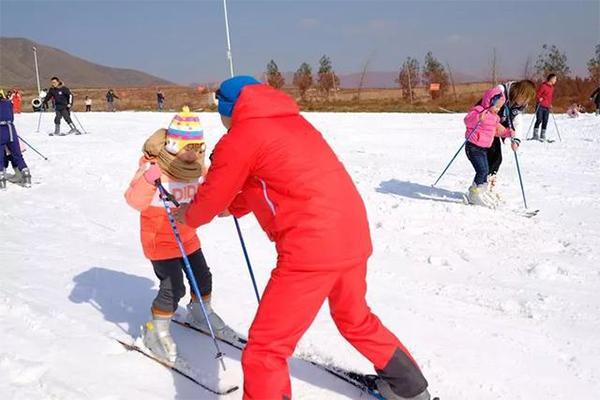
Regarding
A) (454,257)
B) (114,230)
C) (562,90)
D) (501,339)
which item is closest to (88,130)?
(114,230)

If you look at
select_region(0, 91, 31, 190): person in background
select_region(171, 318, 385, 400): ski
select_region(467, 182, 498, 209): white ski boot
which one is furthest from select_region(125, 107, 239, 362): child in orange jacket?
select_region(0, 91, 31, 190): person in background

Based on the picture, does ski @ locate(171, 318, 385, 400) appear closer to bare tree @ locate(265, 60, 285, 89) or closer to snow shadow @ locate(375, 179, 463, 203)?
snow shadow @ locate(375, 179, 463, 203)

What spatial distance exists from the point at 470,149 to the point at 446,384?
4.68 m

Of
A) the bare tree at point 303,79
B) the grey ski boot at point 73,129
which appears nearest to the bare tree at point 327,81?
the bare tree at point 303,79

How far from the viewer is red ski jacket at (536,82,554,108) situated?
47.1 ft

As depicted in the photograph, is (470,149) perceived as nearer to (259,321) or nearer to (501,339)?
(501,339)

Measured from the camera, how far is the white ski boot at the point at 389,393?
2916 mm

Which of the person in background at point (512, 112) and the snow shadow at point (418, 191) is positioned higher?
the person in background at point (512, 112)

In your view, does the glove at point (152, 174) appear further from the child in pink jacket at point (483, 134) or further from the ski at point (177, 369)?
the child in pink jacket at point (483, 134)

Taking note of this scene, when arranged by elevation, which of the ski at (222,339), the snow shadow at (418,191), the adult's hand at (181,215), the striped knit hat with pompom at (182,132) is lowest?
the ski at (222,339)

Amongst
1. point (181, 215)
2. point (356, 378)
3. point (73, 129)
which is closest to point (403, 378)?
point (356, 378)

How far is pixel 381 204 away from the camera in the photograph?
7.62m

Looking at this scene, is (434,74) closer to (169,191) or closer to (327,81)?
(327,81)

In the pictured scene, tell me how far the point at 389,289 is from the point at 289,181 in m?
2.80
